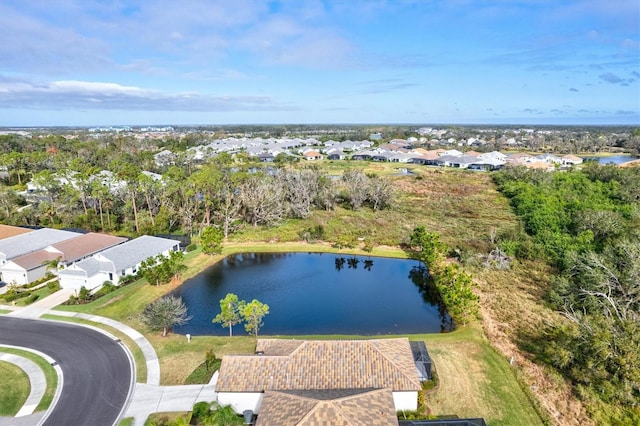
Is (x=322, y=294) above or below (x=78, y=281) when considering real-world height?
below

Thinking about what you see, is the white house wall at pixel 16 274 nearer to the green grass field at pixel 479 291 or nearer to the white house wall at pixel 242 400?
the green grass field at pixel 479 291

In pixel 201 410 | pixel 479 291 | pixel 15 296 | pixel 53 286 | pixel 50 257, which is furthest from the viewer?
pixel 50 257

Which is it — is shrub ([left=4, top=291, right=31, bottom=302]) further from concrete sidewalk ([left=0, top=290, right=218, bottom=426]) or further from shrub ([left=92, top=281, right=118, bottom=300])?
concrete sidewalk ([left=0, top=290, right=218, bottom=426])

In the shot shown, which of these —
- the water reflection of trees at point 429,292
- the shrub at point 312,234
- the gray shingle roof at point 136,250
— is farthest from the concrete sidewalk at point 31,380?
the shrub at point 312,234

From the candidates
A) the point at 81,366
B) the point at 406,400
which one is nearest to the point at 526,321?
the point at 406,400

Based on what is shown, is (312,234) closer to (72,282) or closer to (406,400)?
(72,282)

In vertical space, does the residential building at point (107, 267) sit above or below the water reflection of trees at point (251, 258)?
above

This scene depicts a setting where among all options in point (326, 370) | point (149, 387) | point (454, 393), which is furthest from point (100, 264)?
point (454, 393)

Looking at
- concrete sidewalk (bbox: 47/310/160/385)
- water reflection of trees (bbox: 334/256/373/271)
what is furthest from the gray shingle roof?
water reflection of trees (bbox: 334/256/373/271)
